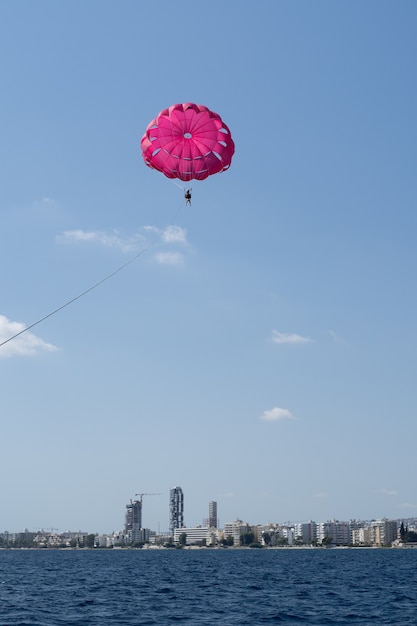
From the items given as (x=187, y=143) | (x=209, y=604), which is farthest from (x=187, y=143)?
(x=209, y=604)

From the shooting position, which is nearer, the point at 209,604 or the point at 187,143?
the point at 187,143

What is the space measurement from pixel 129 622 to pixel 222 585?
30.6m

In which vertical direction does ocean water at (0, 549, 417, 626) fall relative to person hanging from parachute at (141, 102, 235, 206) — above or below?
below

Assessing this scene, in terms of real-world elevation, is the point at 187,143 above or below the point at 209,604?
above

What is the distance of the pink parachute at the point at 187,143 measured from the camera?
38406mm

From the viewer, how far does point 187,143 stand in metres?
38.9

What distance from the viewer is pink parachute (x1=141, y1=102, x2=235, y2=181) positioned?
38406 mm

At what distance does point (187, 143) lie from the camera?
38875 millimetres

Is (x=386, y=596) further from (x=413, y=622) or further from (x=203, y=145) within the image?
(x=203, y=145)

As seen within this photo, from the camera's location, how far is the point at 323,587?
6525 centimetres

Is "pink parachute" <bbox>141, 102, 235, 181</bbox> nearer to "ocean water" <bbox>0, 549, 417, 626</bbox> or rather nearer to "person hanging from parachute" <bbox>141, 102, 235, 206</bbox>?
"person hanging from parachute" <bbox>141, 102, 235, 206</bbox>

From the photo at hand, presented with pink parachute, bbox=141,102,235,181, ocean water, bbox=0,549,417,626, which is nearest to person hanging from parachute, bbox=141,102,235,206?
pink parachute, bbox=141,102,235,181

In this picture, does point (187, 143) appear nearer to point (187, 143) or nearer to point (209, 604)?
point (187, 143)

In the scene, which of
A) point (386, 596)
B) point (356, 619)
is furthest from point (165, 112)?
point (386, 596)
